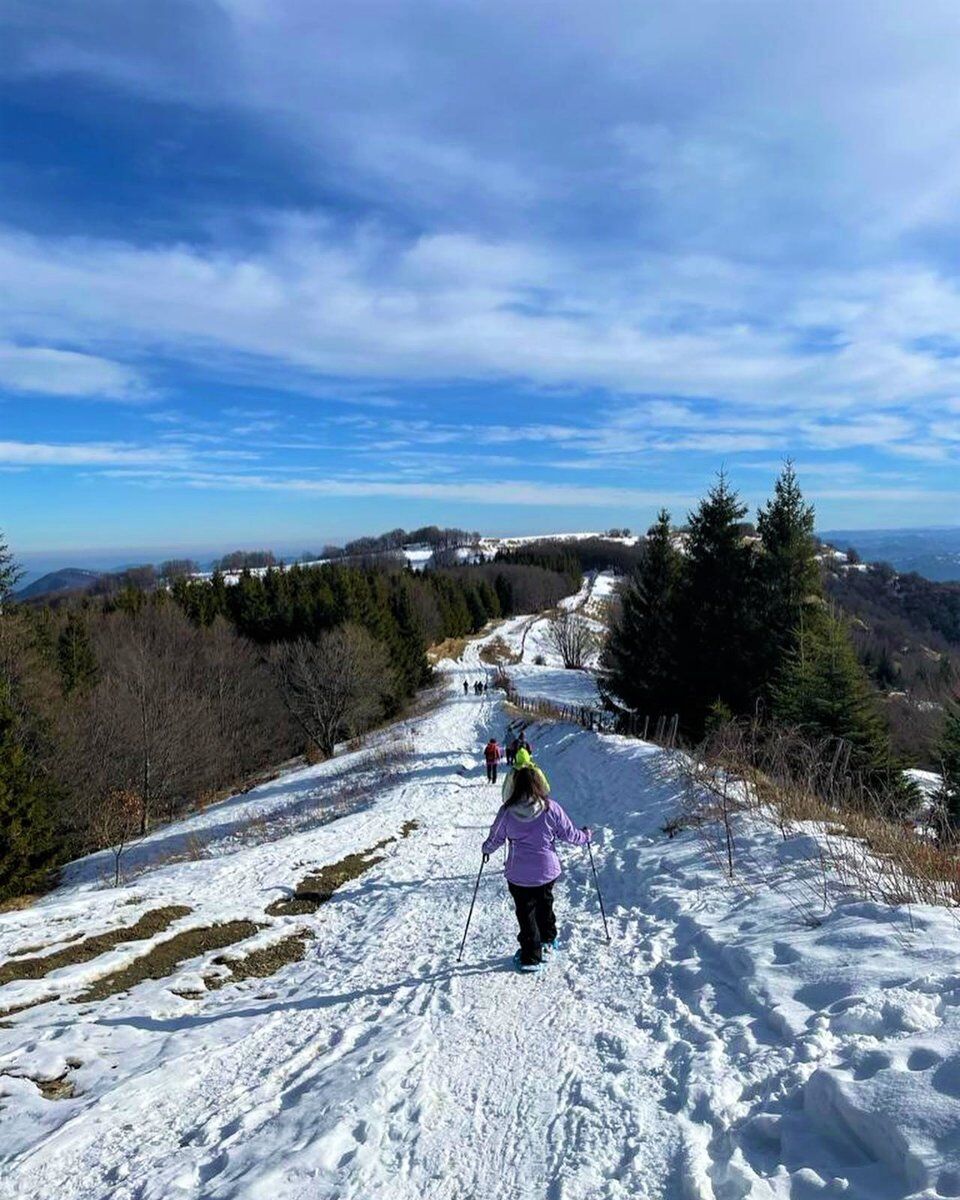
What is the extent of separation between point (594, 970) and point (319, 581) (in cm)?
5148

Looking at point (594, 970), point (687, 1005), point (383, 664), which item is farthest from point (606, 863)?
point (383, 664)

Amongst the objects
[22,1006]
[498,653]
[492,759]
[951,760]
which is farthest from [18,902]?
[498,653]

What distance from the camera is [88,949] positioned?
7.81 metres

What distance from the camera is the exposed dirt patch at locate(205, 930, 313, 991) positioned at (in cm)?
699

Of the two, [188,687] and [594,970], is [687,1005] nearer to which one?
[594,970]

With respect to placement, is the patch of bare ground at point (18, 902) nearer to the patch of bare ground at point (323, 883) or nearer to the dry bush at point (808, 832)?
the patch of bare ground at point (323, 883)

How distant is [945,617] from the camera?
124m

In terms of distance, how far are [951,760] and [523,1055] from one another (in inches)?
483

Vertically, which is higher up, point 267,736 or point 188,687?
point 188,687

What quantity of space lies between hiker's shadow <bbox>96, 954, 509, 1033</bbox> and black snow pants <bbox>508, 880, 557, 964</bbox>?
349 millimetres

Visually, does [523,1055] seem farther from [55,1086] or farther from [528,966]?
[55,1086]

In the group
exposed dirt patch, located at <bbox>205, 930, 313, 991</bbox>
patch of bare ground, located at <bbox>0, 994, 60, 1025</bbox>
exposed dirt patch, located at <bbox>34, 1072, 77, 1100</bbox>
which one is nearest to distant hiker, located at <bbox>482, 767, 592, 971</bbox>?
exposed dirt patch, located at <bbox>205, 930, 313, 991</bbox>

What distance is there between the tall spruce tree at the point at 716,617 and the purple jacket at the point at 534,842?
1618 centimetres

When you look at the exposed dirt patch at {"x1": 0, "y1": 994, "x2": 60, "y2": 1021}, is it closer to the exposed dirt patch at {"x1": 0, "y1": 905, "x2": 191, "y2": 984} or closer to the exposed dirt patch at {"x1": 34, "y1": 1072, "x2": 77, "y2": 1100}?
the exposed dirt patch at {"x1": 0, "y1": 905, "x2": 191, "y2": 984}
